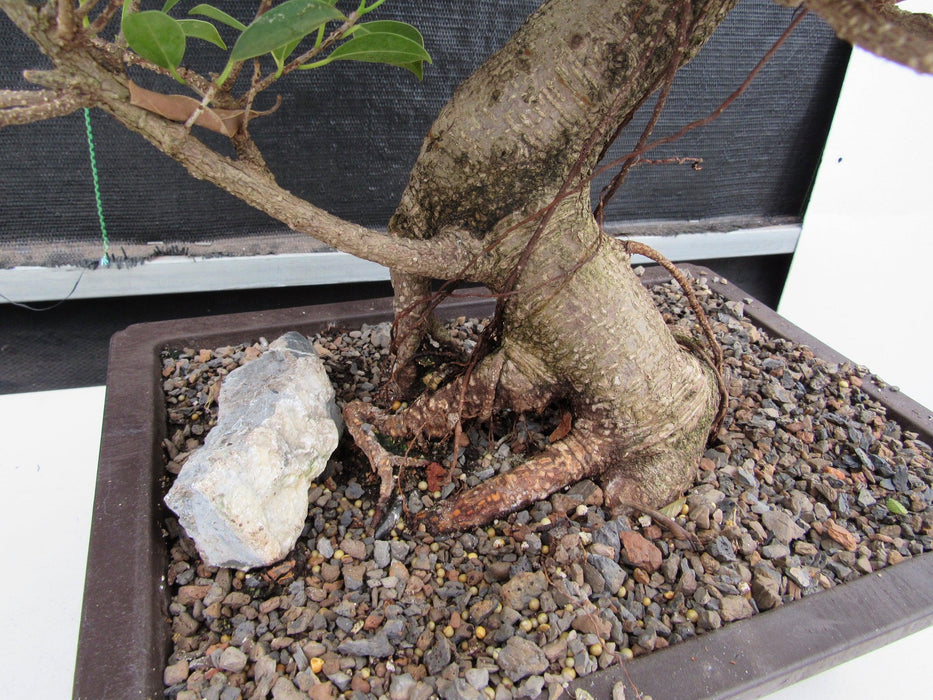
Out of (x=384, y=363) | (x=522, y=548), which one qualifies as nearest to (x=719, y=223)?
(x=384, y=363)

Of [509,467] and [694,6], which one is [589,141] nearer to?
[694,6]

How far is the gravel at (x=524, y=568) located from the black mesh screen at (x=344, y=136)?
552mm

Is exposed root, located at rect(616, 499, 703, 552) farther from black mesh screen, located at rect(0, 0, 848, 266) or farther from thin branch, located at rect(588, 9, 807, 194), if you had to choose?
black mesh screen, located at rect(0, 0, 848, 266)

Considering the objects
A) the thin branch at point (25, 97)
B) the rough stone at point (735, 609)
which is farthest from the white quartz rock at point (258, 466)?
the rough stone at point (735, 609)

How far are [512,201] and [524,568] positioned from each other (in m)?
0.44

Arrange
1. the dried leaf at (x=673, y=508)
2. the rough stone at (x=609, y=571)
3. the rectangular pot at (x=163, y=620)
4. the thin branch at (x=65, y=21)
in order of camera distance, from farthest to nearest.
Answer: the dried leaf at (x=673, y=508), the rough stone at (x=609, y=571), the rectangular pot at (x=163, y=620), the thin branch at (x=65, y=21)

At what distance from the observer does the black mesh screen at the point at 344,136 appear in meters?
1.34

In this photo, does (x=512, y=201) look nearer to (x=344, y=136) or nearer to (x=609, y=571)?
(x=609, y=571)

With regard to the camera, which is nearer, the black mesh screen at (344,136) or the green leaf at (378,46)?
the green leaf at (378,46)

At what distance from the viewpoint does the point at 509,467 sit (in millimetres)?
917

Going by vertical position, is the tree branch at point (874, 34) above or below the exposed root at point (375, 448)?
above

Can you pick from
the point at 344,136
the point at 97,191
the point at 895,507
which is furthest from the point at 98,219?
the point at 895,507

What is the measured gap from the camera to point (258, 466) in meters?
0.77

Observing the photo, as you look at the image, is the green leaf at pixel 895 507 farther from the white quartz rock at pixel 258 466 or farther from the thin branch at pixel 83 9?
the thin branch at pixel 83 9
